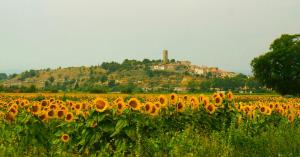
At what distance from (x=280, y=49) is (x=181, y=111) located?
178 feet

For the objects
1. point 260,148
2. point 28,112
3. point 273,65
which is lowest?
point 260,148

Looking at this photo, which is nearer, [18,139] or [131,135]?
[131,135]

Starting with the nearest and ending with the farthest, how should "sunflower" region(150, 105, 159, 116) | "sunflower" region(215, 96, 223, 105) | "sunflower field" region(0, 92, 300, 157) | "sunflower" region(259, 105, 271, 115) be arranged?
"sunflower field" region(0, 92, 300, 157) < "sunflower" region(150, 105, 159, 116) < "sunflower" region(215, 96, 223, 105) < "sunflower" region(259, 105, 271, 115)

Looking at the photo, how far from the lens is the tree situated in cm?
6072

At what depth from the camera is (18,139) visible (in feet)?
29.2

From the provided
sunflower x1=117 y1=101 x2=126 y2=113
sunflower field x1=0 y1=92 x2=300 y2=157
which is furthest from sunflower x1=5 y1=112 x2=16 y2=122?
sunflower x1=117 y1=101 x2=126 y2=113

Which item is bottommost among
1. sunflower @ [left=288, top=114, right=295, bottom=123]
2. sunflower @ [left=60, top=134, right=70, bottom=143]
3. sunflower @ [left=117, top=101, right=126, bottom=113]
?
sunflower @ [left=60, top=134, right=70, bottom=143]

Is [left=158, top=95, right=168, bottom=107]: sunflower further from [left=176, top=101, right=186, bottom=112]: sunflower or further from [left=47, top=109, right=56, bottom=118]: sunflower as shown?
[left=47, top=109, right=56, bottom=118]: sunflower

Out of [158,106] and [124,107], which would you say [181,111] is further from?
[124,107]

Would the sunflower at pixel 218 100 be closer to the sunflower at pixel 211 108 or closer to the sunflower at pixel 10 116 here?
the sunflower at pixel 211 108

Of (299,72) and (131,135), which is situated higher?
(299,72)

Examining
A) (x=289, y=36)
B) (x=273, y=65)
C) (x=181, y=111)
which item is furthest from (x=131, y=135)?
(x=289, y=36)

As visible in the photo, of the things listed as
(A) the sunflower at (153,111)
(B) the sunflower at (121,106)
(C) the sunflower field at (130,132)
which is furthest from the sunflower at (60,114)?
(A) the sunflower at (153,111)

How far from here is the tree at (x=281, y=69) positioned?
60719 mm
